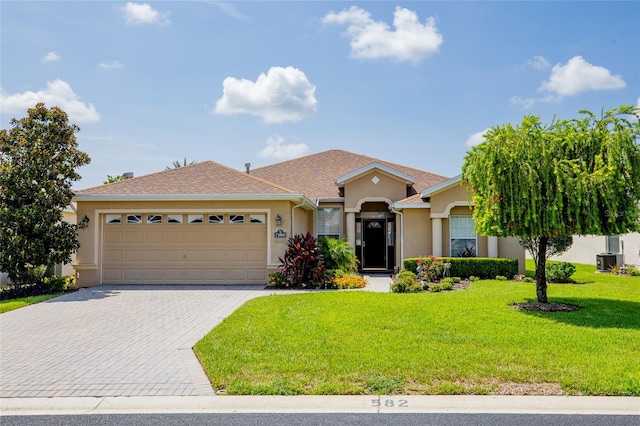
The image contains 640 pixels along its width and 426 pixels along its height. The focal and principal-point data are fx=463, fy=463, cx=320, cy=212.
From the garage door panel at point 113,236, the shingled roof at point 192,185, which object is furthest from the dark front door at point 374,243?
the garage door panel at point 113,236

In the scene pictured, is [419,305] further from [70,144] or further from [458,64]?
[70,144]

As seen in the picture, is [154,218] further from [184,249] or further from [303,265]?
[303,265]

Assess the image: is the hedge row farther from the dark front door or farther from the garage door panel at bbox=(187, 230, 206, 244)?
the garage door panel at bbox=(187, 230, 206, 244)

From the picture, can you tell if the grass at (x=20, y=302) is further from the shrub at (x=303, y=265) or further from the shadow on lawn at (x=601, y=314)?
the shadow on lawn at (x=601, y=314)

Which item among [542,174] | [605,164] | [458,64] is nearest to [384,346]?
[542,174]

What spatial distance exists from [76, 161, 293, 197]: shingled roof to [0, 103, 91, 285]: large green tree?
3.55 ft

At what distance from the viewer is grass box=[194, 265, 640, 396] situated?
571 cm

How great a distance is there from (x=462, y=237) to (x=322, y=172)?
28.2 ft

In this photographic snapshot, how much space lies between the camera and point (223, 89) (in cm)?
1612

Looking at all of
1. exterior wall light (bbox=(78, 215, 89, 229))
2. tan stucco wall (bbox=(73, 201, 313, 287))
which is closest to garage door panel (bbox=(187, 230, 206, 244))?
tan stucco wall (bbox=(73, 201, 313, 287))

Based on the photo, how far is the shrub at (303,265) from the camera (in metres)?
14.7

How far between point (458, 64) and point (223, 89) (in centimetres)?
792

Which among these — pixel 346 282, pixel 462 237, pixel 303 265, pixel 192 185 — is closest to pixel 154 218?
pixel 192 185

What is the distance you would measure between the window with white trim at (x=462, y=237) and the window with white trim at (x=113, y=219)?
11.9m
